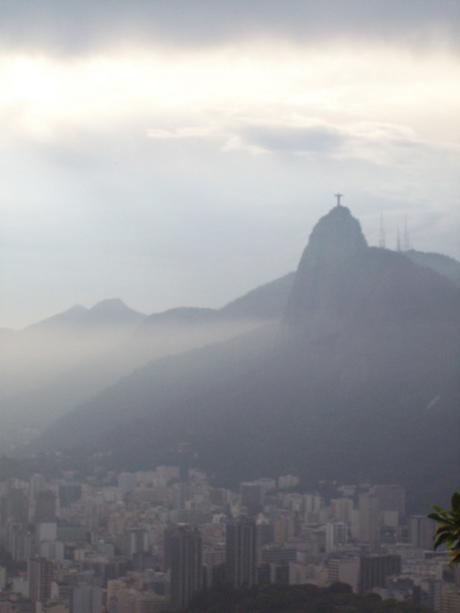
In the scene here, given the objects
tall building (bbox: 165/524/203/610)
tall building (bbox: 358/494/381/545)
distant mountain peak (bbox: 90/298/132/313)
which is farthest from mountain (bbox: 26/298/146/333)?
tall building (bbox: 165/524/203/610)

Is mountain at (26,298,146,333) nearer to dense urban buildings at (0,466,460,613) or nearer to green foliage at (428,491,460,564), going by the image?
dense urban buildings at (0,466,460,613)

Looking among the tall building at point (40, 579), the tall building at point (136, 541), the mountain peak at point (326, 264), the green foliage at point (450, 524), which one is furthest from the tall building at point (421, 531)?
the green foliage at point (450, 524)

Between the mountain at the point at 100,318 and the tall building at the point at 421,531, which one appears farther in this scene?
the mountain at the point at 100,318

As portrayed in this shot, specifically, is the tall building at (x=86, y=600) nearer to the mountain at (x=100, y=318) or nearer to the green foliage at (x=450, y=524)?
the green foliage at (x=450, y=524)

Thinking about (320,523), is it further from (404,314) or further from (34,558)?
(404,314)

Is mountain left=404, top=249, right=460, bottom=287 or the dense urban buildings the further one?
mountain left=404, top=249, right=460, bottom=287

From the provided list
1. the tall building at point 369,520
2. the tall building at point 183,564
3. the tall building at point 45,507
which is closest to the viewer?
the tall building at point 183,564

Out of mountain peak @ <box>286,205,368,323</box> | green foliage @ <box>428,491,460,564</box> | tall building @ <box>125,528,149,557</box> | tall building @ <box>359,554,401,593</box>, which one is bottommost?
tall building @ <box>359,554,401,593</box>
